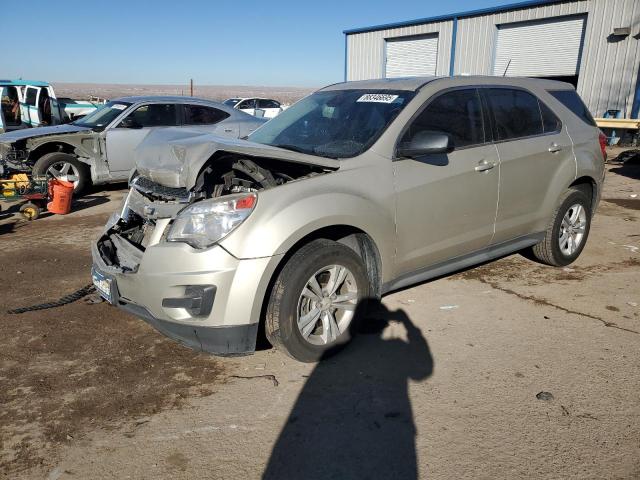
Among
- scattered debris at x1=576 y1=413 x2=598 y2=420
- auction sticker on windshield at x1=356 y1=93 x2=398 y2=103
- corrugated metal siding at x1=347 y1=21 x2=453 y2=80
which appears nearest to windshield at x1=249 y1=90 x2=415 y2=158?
auction sticker on windshield at x1=356 y1=93 x2=398 y2=103

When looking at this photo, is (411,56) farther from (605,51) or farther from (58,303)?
(58,303)

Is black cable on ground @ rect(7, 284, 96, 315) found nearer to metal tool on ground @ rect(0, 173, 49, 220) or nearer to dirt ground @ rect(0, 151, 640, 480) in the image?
dirt ground @ rect(0, 151, 640, 480)

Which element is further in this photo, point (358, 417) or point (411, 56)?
point (411, 56)

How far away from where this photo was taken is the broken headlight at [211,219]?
9.98 ft

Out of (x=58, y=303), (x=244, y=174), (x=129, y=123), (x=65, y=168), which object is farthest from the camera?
(x=129, y=123)

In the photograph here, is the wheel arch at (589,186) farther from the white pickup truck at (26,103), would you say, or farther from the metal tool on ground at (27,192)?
the white pickup truck at (26,103)

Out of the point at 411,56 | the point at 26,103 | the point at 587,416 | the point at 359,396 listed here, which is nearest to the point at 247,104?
the point at 411,56

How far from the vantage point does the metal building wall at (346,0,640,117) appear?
54.4 ft

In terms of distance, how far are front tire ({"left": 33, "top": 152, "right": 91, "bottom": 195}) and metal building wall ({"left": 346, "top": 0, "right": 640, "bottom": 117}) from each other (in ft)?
52.8

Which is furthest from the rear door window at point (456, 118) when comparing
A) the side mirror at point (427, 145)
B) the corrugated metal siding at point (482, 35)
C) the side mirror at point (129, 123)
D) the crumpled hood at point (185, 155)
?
the corrugated metal siding at point (482, 35)

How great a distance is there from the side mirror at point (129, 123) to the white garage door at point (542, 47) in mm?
13308

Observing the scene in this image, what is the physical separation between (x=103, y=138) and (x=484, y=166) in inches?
270

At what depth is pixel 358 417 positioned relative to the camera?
9.48ft

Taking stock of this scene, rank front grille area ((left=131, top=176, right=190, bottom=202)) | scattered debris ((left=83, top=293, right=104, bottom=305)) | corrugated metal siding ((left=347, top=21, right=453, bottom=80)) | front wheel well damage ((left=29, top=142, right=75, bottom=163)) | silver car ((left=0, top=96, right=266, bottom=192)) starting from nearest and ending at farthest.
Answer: front grille area ((left=131, top=176, right=190, bottom=202)) < scattered debris ((left=83, top=293, right=104, bottom=305)) < silver car ((left=0, top=96, right=266, bottom=192)) < front wheel well damage ((left=29, top=142, right=75, bottom=163)) < corrugated metal siding ((left=347, top=21, right=453, bottom=80))
